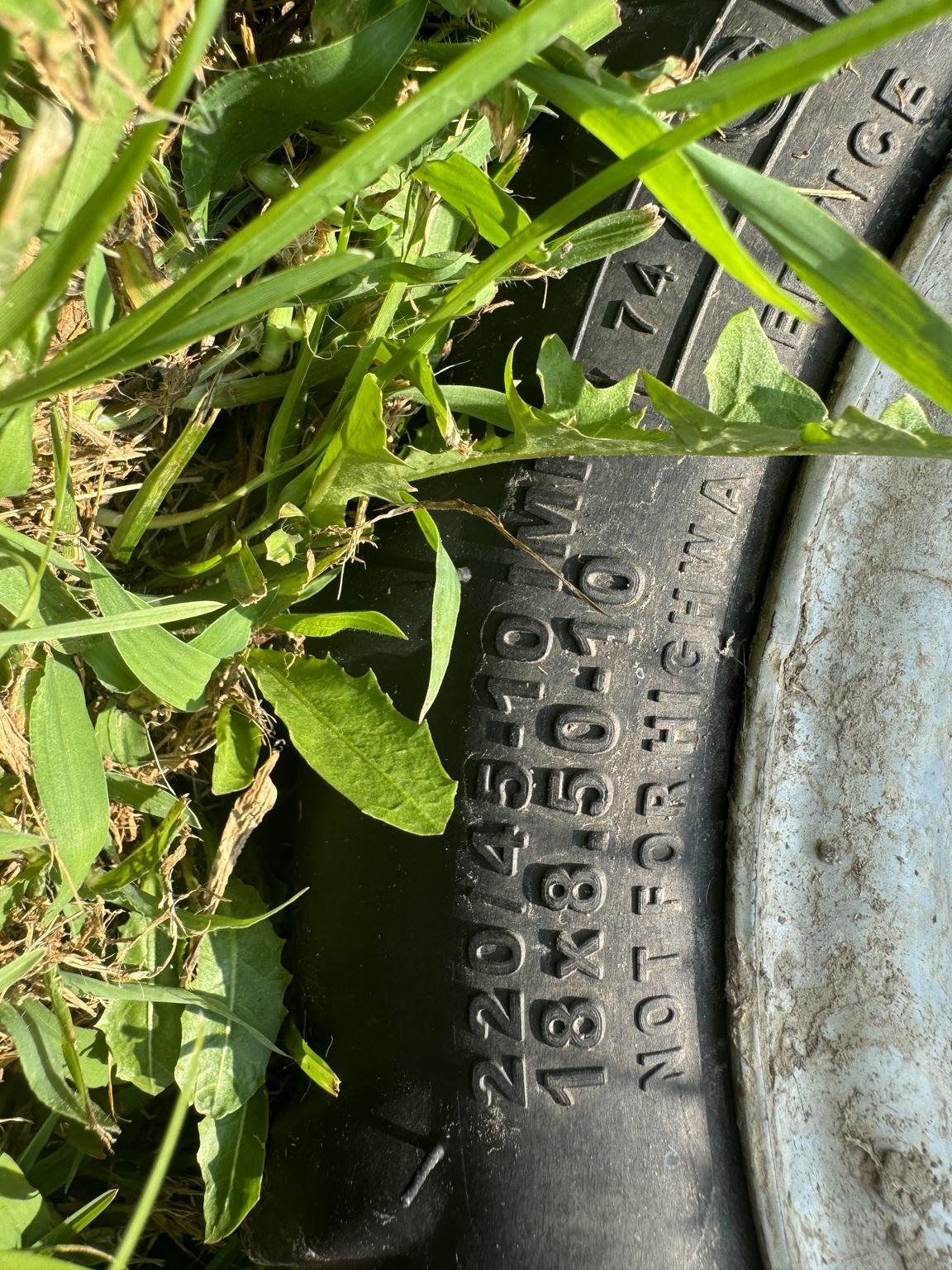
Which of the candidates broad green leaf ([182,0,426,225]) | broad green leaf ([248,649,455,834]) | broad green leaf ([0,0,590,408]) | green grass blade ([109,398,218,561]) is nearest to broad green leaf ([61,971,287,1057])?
broad green leaf ([248,649,455,834])

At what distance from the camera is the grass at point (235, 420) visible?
51 centimetres

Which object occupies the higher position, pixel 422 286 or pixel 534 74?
pixel 534 74

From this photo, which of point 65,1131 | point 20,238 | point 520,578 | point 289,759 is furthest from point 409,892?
point 20,238

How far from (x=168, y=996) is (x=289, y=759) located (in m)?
0.23

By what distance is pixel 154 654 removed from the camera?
0.73 meters

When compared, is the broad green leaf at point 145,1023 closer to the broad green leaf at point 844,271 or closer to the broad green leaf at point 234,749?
the broad green leaf at point 234,749

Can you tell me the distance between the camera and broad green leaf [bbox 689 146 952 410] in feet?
1.76

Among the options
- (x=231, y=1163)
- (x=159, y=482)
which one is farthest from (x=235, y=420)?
(x=231, y=1163)

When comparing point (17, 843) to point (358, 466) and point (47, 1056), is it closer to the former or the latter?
point (47, 1056)

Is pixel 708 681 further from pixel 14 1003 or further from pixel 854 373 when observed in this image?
pixel 14 1003

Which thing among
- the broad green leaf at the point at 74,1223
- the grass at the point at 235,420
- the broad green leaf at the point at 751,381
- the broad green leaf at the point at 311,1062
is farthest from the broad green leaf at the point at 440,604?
the broad green leaf at the point at 74,1223

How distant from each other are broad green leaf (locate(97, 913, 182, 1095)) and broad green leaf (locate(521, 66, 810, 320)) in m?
0.71

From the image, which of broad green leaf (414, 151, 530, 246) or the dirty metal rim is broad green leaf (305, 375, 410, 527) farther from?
the dirty metal rim

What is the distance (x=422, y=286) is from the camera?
78 centimetres
